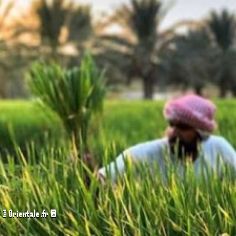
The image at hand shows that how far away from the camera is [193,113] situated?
4.59 metres

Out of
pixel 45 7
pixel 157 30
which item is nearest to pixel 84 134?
pixel 45 7

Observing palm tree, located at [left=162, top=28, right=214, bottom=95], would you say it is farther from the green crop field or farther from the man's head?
the green crop field

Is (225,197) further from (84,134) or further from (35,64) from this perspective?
(35,64)

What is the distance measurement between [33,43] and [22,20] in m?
1.47

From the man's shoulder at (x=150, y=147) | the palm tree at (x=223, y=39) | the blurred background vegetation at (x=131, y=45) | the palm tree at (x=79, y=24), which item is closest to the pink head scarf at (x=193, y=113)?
the man's shoulder at (x=150, y=147)

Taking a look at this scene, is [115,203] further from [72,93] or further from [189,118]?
[72,93]

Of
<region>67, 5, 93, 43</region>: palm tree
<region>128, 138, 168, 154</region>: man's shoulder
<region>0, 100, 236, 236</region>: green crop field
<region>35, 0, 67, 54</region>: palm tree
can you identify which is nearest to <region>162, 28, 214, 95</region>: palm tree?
<region>67, 5, 93, 43</region>: palm tree

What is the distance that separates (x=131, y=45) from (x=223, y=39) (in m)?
6.21

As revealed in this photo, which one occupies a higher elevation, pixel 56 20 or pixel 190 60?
pixel 56 20

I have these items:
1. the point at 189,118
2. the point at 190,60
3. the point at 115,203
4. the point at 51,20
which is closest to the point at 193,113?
the point at 189,118

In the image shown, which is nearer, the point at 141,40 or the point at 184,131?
the point at 184,131

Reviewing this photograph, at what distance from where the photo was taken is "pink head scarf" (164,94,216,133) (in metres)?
4.57

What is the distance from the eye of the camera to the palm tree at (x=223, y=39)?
4681 cm

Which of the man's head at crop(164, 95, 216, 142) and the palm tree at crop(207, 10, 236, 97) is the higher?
the man's head at crop(164, 95, 216, 142)
